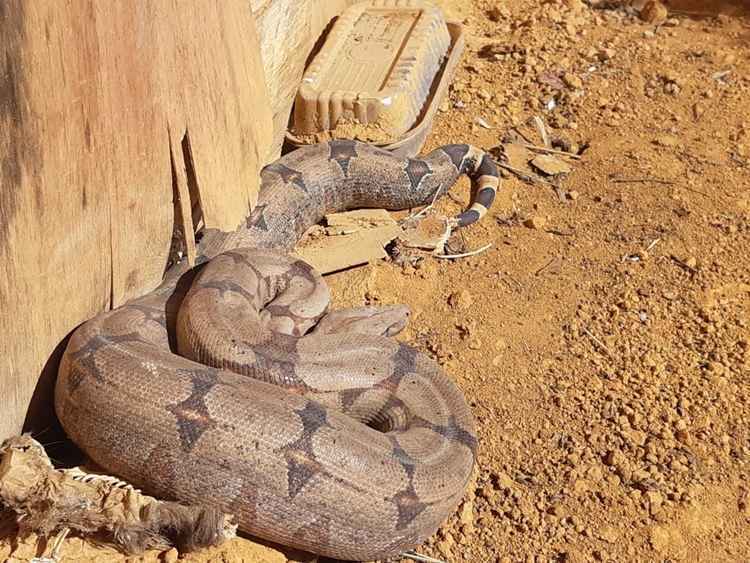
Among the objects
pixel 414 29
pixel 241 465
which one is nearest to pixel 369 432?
pixel 241 465

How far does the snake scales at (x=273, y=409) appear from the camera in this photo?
4059 millimetres

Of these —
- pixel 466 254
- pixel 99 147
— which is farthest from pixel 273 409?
pixel 466 254

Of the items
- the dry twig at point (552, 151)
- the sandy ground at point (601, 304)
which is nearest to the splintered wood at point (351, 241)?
the sandy ground at point (601, 304)

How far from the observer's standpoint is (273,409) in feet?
13.8

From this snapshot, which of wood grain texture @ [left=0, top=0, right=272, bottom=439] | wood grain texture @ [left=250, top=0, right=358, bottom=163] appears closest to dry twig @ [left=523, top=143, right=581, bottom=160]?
wood grain texture @ [left=250, top=0, right=358, bottom=163]

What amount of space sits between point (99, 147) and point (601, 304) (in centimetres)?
318

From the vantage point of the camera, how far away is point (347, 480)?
13.3ft

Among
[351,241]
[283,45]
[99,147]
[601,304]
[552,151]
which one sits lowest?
[351,241]

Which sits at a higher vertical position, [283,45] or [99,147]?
[99,147]

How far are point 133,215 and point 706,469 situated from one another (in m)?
3.35

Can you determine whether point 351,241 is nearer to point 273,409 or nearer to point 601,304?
point 601,304

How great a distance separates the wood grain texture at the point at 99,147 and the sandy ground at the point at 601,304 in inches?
45.7

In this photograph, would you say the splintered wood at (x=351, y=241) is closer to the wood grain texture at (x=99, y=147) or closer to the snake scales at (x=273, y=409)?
the snake scales at (x=273, y=409)

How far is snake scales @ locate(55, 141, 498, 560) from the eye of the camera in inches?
160
